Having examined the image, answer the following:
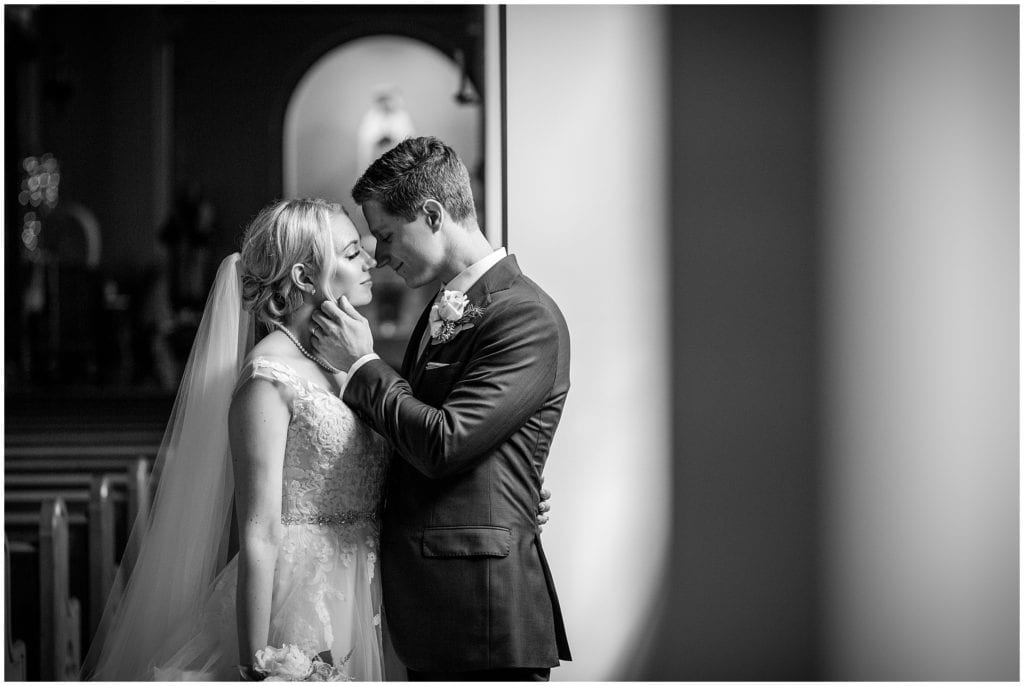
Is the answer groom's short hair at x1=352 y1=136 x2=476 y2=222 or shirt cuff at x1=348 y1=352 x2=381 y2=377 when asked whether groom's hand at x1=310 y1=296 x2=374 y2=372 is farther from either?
groom's short hair at x1=352 y1=136 x2=476 y2=222

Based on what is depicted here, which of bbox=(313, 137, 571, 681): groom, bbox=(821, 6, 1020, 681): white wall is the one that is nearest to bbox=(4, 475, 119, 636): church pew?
bbox=(313, 137, 571, 681): groom

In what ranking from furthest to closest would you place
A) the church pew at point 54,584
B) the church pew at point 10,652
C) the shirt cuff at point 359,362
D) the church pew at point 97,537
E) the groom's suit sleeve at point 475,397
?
1. the church pew at point 97,537
2. the church pew at point 54,584
3. the church pew at point 10,652
4. the shirt cuff at point 359,362
5. the groom's suit sleeve at point 475,397

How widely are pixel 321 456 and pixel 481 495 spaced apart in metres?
0.37

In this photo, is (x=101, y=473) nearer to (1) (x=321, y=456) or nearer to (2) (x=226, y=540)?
(2) (x=226, y=540)

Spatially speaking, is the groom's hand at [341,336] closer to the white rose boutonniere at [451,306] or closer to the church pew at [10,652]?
the white rose boutonniere at [451,306]

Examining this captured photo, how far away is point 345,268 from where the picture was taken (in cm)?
238

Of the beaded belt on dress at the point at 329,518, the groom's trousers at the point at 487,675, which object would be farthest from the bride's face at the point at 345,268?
the groom's trousers at the point at 487,675

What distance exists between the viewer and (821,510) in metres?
2.84

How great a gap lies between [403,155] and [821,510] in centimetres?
152

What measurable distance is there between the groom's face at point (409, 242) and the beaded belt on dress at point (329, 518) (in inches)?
21.1

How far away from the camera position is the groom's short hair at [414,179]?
7.29 feet

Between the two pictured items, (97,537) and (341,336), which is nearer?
(341,336)

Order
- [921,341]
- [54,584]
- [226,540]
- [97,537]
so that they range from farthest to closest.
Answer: [97,537]
[54,584]
[921,341]
[226,540]

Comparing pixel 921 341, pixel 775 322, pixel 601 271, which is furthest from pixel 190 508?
pixel 921 341
